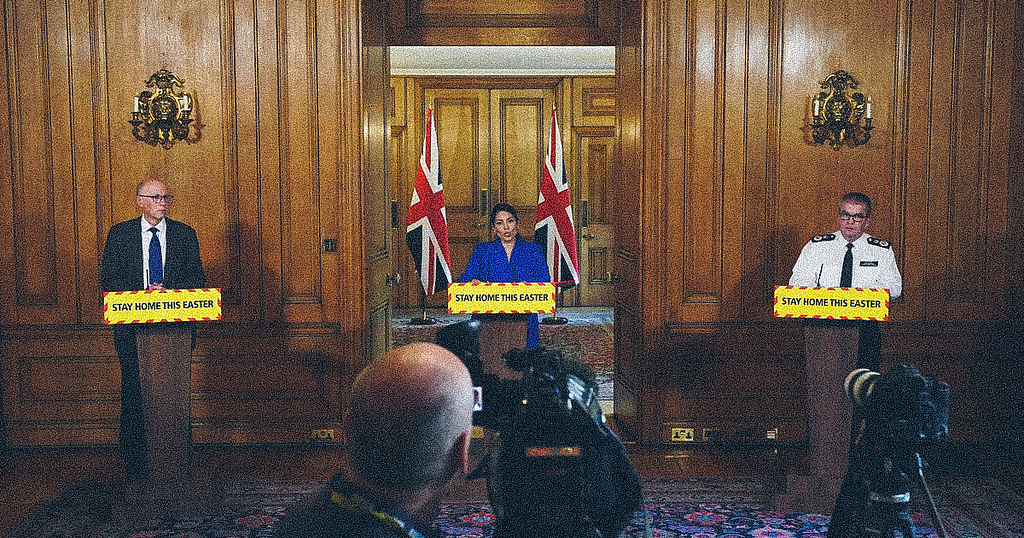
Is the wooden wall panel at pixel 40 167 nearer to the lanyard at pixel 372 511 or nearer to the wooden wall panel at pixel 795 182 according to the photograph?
the wooden wall panel at pixel 795 182

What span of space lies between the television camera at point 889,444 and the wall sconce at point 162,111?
4030mm

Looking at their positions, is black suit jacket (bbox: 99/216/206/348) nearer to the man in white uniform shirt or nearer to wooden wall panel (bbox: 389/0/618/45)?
wooden wall panel (bbox: 389/0/618/45)

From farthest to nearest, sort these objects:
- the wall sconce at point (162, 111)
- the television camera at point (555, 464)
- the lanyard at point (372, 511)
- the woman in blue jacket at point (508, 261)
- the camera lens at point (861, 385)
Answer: the wall sconce at point (162, 111), the woman in blue jacket at point (508, 261), the camera lens at point (861, 385), the television camera at point (555, 464), the lanyard at point (372, 511)

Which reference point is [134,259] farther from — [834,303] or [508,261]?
[834,303]

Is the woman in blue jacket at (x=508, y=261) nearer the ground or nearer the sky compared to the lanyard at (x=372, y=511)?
nearer the sky

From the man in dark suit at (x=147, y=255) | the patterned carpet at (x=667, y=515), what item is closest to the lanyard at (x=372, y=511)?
the patterned carpet at (x=667, y=515)

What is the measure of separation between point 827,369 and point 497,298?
1.48m

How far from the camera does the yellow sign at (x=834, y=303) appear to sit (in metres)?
3.50

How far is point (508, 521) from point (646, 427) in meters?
3.51

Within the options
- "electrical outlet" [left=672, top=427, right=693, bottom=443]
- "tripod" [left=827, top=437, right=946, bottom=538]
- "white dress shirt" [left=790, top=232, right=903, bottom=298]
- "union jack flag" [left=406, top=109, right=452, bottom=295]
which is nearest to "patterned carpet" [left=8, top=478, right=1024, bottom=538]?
"electrical outlet" [left=672, top=427, right=693, bottom=443]

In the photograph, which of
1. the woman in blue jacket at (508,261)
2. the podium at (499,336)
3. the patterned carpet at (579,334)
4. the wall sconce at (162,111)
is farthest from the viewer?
the patterned carpet at (579,334)

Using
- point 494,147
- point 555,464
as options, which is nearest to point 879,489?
point 555,464

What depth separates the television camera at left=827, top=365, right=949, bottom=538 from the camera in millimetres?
1648

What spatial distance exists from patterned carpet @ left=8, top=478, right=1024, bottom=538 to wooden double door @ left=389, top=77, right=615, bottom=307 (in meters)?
6.23
